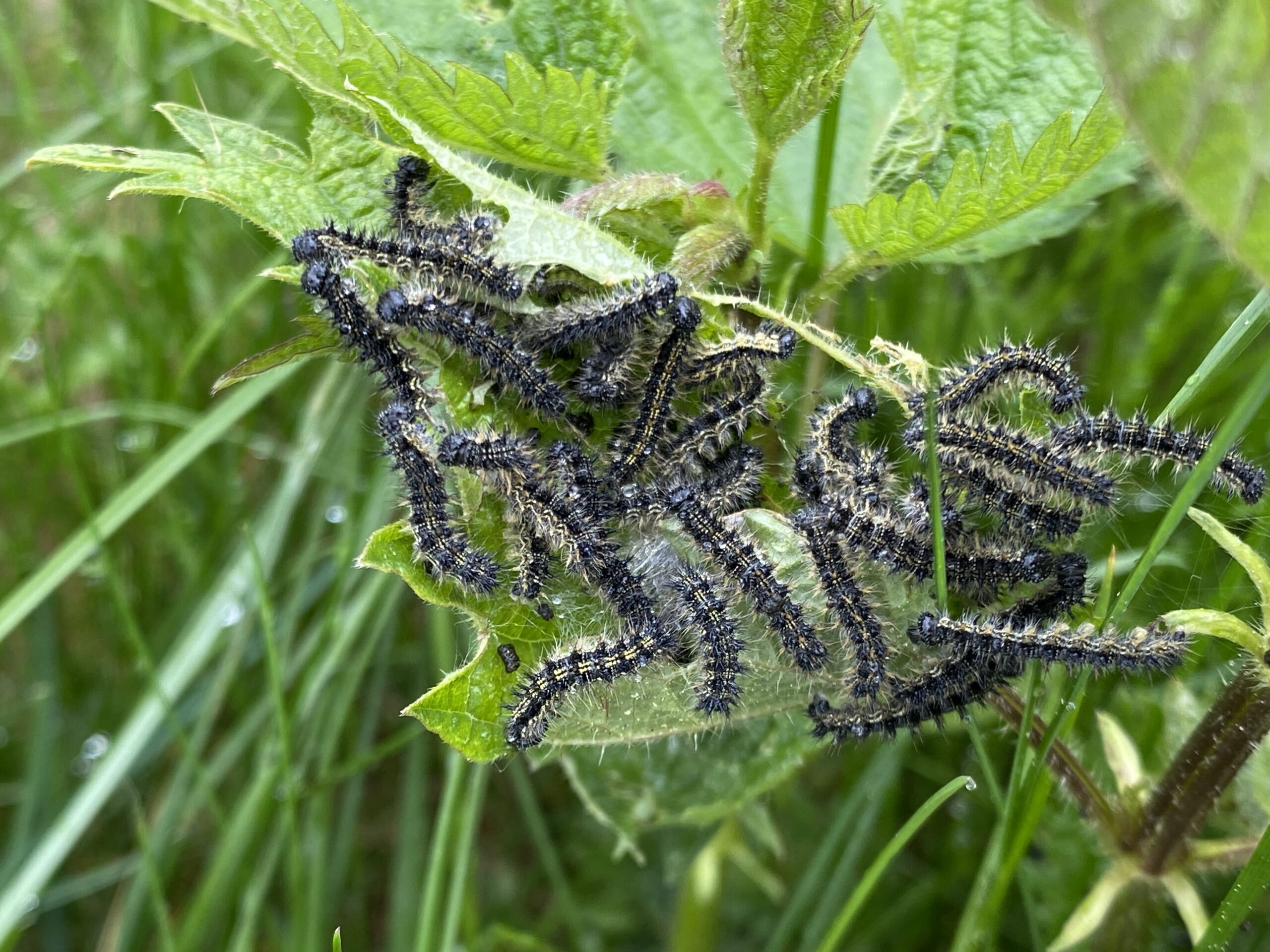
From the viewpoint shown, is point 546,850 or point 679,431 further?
point 546,850

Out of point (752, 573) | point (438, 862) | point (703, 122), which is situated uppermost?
point (703, 122)

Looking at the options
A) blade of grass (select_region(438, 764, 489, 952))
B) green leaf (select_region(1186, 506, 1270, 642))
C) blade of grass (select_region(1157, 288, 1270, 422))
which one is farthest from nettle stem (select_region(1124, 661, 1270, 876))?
blade of grass (select_region(438, 764, 489, 952))

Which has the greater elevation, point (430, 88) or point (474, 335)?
point (430, 88)

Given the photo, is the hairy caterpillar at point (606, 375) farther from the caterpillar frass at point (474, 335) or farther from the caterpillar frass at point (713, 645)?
the caterpillar frass at point (713, 645)

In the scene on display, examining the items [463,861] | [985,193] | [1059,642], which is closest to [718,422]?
[985,193]

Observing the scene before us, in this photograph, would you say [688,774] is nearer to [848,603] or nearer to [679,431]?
[848,603]

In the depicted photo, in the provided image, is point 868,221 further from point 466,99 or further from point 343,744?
point 343,744
